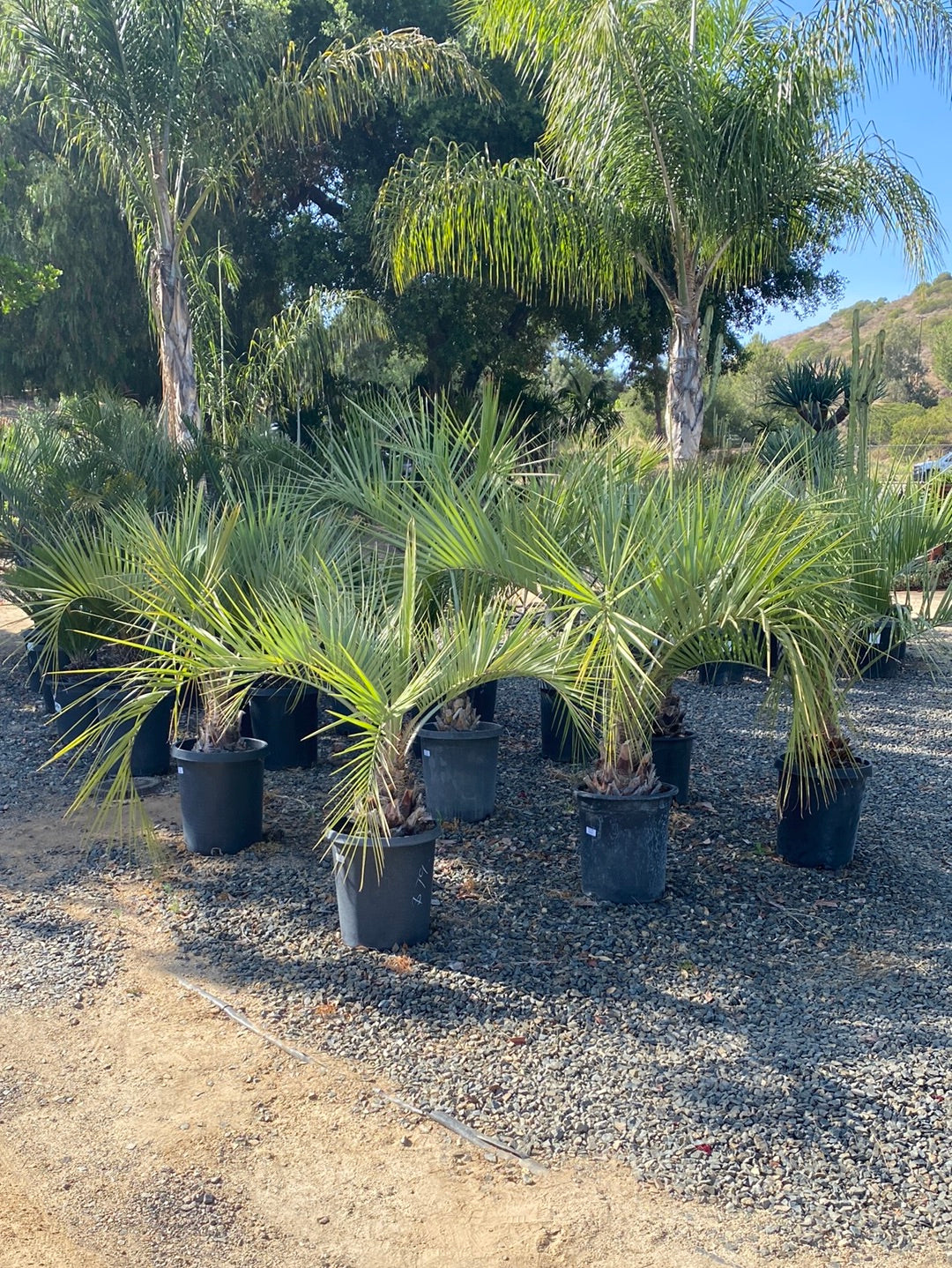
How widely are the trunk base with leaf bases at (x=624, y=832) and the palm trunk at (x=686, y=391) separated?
5.85m

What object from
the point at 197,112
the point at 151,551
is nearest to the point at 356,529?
the point at 151,551

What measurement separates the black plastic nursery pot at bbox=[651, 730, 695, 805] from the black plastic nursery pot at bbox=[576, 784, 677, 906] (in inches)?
44.1

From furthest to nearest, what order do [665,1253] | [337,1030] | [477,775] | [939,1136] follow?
[477,775]
[337,1030]
[939,1136]
[665,1253]

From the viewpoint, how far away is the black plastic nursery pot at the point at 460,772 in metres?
5.50

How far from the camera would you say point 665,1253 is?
8.17 ft

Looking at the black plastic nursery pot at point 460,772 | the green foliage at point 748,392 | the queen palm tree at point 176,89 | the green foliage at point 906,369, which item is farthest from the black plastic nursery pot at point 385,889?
the green foliage at point 906,369

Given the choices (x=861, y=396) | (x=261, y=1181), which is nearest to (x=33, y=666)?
(x=261, y=1181)

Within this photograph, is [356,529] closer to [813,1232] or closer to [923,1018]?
[923,1018]

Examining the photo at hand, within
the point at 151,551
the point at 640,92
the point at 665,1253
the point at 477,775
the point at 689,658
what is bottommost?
the point at 665,1253

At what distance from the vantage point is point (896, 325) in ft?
194

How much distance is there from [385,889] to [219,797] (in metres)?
1.39

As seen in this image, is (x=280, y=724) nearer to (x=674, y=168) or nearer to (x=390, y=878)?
(x=390, y=878)

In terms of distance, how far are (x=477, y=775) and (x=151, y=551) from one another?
6.46ft

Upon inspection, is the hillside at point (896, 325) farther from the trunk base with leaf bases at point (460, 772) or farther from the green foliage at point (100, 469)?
the trunk base with leaf bases at point (460, 772)
